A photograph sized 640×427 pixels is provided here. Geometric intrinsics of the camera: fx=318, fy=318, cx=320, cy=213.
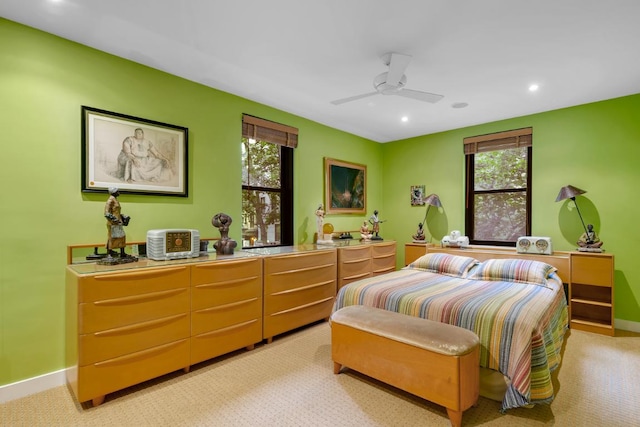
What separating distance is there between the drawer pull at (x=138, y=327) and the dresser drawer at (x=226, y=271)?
0.96ft

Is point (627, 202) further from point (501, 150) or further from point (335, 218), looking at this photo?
point (335, 218)

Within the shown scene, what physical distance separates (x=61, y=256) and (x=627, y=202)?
5548 mm

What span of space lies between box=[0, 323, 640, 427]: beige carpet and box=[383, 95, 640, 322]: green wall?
4.44 ft

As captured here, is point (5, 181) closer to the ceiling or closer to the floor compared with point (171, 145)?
closer to the floor

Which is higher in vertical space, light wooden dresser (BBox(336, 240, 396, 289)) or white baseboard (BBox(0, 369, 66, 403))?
light wooden dresser (BBox(336, 240, 396, 289))

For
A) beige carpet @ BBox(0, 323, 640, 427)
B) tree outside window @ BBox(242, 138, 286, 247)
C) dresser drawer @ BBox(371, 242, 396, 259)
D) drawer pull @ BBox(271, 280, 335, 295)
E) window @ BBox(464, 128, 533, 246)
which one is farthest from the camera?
dresser drawer @ BBox(371, 242, 396, 259)

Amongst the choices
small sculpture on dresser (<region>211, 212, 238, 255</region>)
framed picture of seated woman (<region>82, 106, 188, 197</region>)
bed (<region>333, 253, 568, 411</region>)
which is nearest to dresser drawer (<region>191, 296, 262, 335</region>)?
small sculpture on dresser (<region>211, 212, 238, 255</region>)

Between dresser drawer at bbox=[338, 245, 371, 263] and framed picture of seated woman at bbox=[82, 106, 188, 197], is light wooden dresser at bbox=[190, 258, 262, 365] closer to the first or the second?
framed picture of seated woman at bbox=[82, 106, 188, 197]

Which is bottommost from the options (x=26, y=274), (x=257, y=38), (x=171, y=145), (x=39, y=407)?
(x=39, y=407)

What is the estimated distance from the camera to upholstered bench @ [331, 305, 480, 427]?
6.13 feet

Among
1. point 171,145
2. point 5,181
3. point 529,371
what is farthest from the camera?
point 171,145

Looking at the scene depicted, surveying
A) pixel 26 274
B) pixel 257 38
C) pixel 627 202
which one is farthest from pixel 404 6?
pixel 627 202

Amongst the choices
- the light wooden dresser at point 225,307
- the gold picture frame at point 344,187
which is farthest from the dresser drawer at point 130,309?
the gold picture frame at point 344,187

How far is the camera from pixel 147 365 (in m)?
2.31
